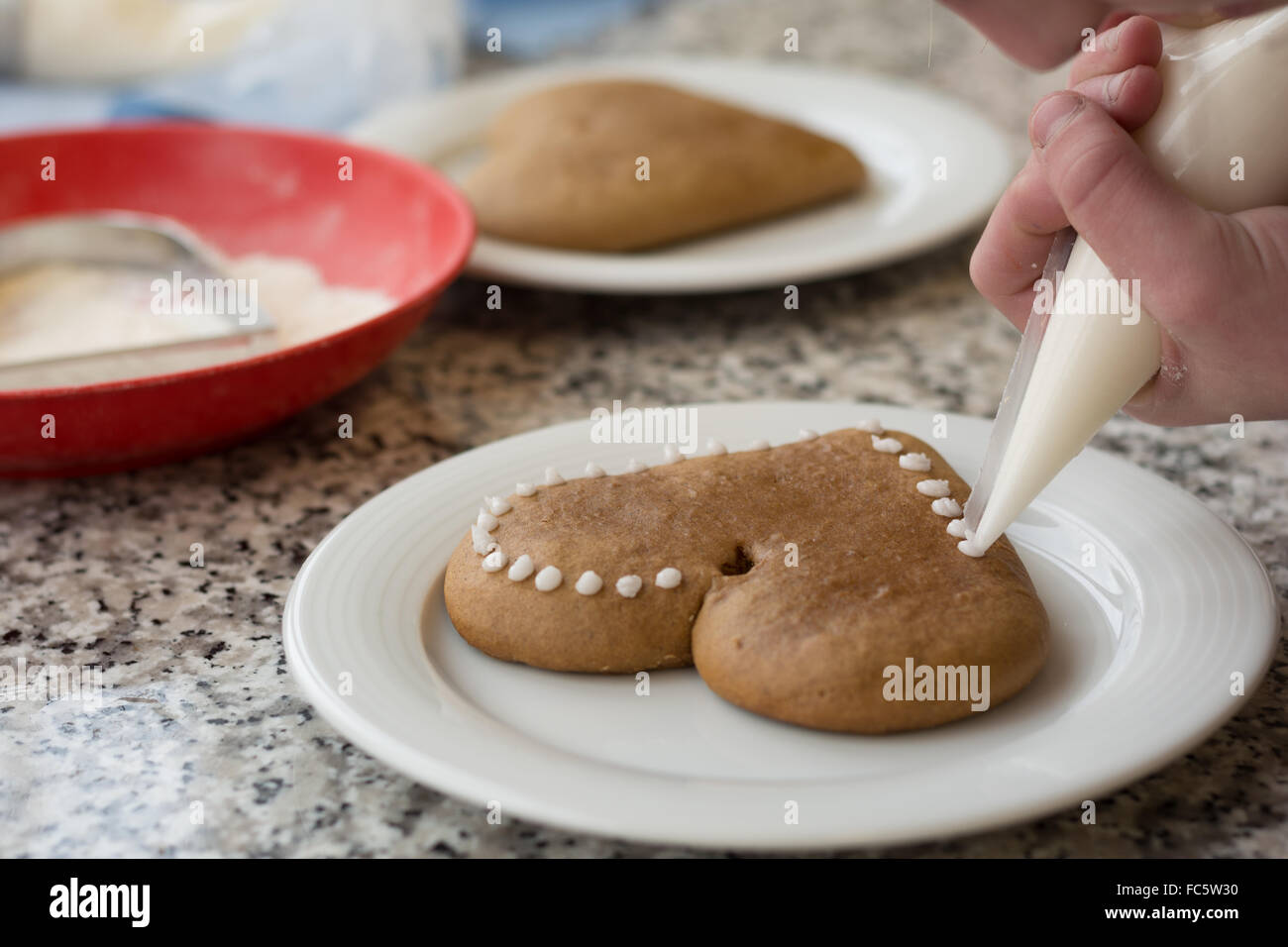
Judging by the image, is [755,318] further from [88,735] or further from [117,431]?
[88,735]

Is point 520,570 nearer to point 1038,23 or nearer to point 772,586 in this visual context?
point 772,586

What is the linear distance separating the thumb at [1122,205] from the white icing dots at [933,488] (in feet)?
0.50

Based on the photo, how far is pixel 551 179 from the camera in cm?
125

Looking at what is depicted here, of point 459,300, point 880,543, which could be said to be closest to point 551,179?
point 459,300

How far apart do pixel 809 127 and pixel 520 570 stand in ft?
3.39

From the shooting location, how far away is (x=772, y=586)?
63 cm

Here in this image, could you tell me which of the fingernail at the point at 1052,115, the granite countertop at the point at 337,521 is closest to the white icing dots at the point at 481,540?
the granite countertop at the point at 337,521

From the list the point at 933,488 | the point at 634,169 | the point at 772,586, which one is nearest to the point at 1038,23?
the point at 933,488

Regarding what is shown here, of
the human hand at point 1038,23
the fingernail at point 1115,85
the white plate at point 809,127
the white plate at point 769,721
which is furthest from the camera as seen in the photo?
the white plate at point 809,127

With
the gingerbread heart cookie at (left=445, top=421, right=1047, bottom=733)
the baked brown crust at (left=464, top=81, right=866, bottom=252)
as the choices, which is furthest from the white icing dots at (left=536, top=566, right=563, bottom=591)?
the baked brown crust at (left=464, top=81, right=866, bottom=252)

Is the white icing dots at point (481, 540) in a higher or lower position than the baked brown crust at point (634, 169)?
lower

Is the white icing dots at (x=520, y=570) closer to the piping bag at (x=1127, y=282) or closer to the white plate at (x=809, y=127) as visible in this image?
the piping bag at (x=1127, y=282)

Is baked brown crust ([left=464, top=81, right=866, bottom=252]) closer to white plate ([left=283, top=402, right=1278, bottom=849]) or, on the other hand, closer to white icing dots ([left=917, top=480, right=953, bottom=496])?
white plate ([left=283, top=402, right=1278, bottom=849])

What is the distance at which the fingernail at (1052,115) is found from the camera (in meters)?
0.62
